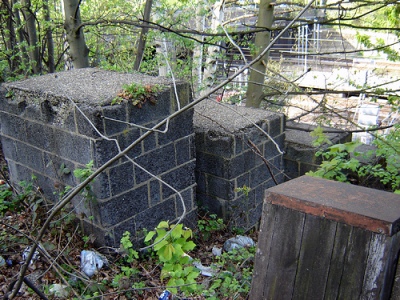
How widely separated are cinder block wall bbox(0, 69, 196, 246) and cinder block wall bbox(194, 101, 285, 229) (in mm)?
327

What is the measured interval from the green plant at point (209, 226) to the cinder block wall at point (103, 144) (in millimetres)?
148

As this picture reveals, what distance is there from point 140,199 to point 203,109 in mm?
1636

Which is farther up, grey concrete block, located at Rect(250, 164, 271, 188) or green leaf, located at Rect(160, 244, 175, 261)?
green leaf, located at Rect(160, 244, 175, 261)

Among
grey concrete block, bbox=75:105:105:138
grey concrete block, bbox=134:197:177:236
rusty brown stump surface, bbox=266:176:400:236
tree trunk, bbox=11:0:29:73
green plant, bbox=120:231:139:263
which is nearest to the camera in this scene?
rusty brown stump surface, bbox=266:176:400:236

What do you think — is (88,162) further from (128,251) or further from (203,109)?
(203,109)

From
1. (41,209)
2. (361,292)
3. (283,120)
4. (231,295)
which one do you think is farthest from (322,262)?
(283,120)

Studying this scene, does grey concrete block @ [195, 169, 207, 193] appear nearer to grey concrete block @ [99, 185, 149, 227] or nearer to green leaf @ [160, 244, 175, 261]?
grey concrete block @ [99, 185, 149, 227]

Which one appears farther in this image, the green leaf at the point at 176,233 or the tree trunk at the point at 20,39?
the tree trunk at the point at 20,39

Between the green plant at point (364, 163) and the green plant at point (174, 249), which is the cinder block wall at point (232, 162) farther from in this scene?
the green plant at point (174, 249)

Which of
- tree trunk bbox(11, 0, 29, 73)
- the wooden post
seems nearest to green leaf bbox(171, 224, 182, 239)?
the wooden post

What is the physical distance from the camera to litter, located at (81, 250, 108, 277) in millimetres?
3344

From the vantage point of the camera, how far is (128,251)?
3.50m

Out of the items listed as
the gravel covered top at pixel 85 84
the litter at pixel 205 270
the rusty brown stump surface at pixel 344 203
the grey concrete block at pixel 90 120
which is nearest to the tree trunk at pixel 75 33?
the gravel covered top at pixel 85 84

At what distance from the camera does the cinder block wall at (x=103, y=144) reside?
3.34 meters
